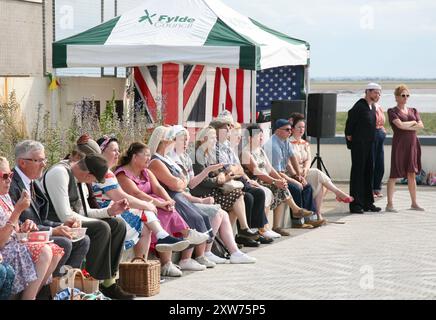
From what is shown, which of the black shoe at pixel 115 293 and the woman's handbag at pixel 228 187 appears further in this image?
the woman's handbag at pixel 228 187

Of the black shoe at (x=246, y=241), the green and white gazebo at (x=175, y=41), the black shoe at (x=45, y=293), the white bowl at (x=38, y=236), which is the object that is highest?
the green and white gazebo at (x=175, y=41)

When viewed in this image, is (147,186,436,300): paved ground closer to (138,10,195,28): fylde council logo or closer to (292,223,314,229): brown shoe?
(292,223,314,229): brown shoe

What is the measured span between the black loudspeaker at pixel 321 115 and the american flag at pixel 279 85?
89 centimetres

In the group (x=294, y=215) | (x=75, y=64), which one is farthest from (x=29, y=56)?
(x=294, y=215)

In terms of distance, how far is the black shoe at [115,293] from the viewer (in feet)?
28.3

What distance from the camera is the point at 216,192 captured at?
445 inches

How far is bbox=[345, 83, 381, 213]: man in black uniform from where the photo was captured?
14969 millimetres

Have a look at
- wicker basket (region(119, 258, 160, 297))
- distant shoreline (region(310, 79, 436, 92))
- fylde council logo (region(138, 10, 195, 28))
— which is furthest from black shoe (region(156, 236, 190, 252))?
distant shoreline (region(310, 79, 436, 92))

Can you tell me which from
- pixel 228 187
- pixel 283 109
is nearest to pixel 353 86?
pixel 283 109

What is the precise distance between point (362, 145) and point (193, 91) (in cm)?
301

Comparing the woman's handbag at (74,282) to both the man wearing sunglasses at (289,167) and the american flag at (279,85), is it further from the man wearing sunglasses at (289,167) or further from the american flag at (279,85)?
the american flag at (279,85)

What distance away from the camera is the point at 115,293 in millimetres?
8648

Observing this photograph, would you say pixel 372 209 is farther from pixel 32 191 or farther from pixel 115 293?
pixel 32 191

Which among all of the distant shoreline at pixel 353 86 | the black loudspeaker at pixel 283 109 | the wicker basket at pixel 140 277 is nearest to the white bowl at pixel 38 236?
the wicker basket at pixel 140 277
